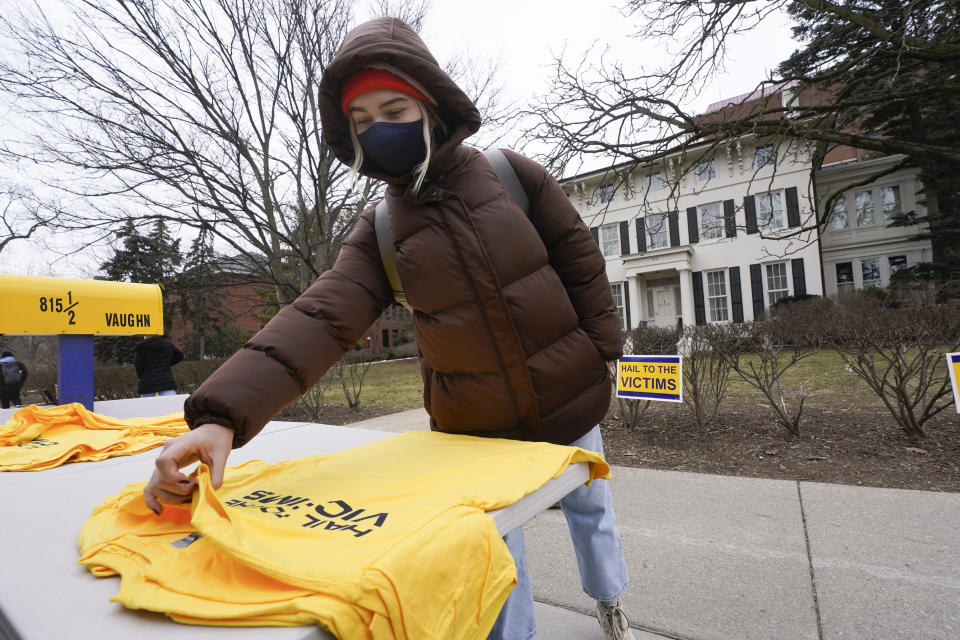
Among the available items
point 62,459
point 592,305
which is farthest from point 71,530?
point 592,305

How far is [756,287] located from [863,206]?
7.09 metres

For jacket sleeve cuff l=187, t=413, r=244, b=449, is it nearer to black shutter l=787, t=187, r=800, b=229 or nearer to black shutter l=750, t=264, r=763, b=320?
black shutter l=787, t=187, r=800, b=229

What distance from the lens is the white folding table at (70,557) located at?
0.65m

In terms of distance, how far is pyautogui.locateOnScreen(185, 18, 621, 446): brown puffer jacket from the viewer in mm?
1322

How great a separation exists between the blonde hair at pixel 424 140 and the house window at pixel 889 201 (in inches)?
1135

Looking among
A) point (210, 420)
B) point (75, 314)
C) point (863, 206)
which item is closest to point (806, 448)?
point (210, 420)

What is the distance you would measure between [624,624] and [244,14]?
39.3 ft

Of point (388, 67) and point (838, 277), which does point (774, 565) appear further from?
point (838, 277)

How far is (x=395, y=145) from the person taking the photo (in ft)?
4.58

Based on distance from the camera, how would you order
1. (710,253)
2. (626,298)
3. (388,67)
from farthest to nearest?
1. (626,298)
2. (710,253)
3. (388,67)

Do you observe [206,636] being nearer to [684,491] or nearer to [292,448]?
[292,448]

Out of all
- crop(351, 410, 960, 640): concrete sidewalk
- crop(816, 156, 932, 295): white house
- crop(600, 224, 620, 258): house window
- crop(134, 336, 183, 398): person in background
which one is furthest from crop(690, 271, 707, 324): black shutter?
crop(134, 336, 183, 398): person in background

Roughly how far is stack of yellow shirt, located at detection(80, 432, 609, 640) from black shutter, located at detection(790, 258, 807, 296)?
2423 cm

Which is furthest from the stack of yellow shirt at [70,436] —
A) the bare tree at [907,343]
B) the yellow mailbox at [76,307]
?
the bare tree at [907,343]
